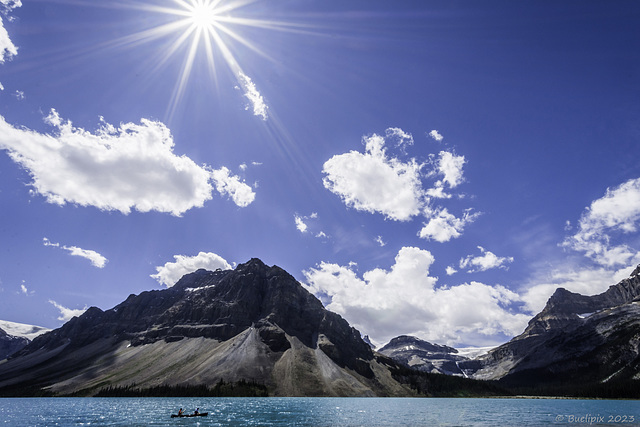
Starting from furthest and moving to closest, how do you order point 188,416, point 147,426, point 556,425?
1. point 188,416
2. point 556,425
3. point 147,426

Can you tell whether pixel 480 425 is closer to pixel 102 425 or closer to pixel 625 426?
pixel 625 426

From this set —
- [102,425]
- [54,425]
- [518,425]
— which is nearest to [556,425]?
[518,425]

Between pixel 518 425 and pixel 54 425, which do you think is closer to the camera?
pixel 54 425

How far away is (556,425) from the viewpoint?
71812 millimetres

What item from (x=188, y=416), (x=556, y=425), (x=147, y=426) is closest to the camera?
(x=147, y=426)

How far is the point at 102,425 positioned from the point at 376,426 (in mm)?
53597

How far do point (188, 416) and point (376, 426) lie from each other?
46889mm

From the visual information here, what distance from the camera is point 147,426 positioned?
66.1m

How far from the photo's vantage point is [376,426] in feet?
229

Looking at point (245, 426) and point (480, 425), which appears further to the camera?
point (480, 425)

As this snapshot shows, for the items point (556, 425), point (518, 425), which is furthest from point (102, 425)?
point (556, 425)

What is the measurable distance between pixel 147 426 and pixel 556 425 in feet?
268

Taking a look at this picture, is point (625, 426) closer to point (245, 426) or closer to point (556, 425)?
point (556, 425)

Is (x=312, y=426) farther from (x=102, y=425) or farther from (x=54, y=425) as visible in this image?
(x=54, y=425)
